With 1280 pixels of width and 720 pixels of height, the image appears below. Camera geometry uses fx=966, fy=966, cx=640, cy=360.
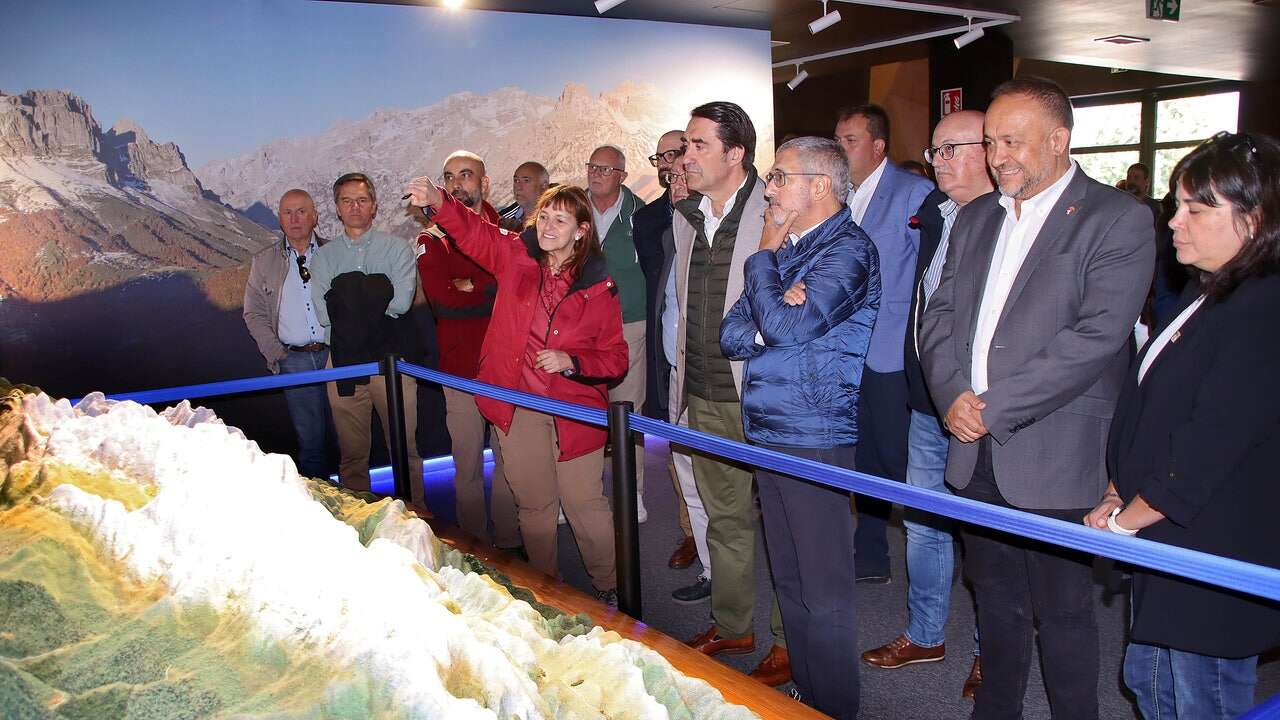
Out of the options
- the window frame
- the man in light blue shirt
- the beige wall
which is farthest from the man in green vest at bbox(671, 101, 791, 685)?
the window frame

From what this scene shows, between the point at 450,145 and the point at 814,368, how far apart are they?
4919 mm

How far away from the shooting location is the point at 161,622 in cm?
188

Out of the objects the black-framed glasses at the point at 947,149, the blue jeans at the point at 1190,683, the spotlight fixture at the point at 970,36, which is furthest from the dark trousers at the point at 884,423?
the spotlight fixture at the point at 970,36

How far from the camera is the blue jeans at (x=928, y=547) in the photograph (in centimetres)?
330

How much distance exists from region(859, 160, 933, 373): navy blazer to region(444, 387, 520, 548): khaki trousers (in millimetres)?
1734

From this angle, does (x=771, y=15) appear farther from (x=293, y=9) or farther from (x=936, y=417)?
(x=936, y=417)

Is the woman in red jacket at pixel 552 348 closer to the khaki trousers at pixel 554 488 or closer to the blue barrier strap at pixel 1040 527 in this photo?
the khaki trousers at pixel 554 488

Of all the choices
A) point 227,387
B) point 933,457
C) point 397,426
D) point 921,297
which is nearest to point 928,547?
point 933,457

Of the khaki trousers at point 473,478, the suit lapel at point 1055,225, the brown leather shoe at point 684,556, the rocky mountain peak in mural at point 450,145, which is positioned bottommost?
the brown leather shoe at point 684,556

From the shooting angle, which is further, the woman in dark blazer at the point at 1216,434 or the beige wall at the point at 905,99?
the beige wall at the point at 905,99

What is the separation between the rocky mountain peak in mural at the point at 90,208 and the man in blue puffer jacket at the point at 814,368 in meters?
4.49

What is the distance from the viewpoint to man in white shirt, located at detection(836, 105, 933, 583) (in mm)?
3670

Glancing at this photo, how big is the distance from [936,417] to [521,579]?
1470 mm

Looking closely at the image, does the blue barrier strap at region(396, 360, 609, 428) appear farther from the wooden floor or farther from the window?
the window
